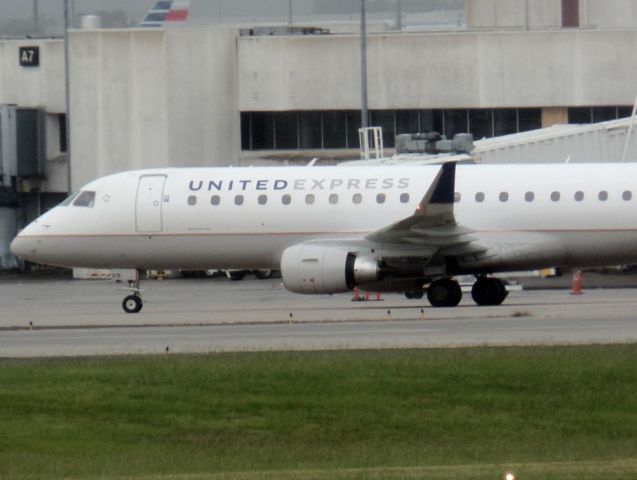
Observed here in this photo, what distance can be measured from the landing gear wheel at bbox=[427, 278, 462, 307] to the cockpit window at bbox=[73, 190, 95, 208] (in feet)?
23.8

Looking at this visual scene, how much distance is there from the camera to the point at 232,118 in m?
57.1

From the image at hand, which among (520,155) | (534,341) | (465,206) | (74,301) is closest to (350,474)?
(534,341)

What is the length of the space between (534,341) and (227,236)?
34.4 ft

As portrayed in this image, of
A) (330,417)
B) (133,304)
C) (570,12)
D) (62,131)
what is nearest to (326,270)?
(133,304)

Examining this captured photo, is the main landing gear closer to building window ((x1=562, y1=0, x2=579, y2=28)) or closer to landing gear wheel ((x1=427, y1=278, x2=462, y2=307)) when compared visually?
landing gear wheel ((x1=427, y1=278, x2=462, y2=307))

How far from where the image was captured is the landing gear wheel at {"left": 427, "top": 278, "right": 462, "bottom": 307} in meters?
30.4

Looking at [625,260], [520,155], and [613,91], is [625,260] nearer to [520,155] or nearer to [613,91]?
[520,155]

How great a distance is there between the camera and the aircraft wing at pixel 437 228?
28.7 m

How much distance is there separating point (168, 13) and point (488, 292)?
42.0 metres

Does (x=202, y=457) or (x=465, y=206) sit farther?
(x=465, y=206)

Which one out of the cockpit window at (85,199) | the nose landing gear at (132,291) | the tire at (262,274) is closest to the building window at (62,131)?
the tire at (262,274)

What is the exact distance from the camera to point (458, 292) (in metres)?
30.4

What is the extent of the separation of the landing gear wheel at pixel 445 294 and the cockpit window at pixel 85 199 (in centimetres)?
725

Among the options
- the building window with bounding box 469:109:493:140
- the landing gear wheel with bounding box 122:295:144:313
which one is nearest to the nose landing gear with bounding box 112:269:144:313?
the landing gear wheel with bounding box 122:295:144:313
